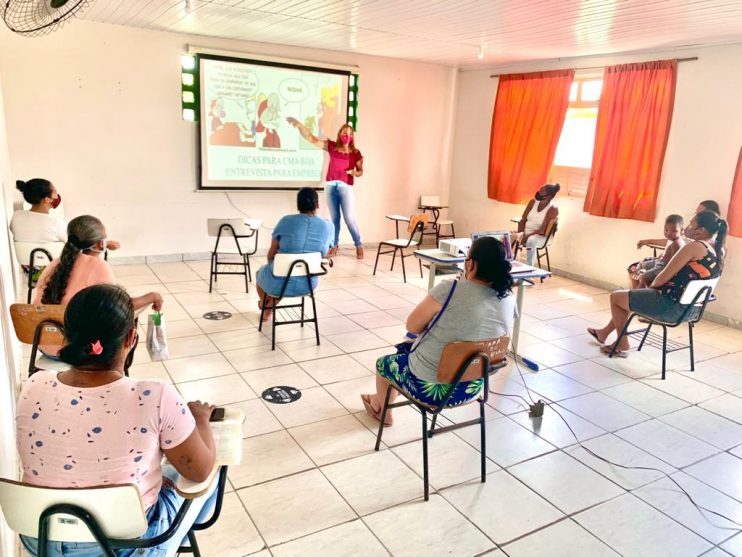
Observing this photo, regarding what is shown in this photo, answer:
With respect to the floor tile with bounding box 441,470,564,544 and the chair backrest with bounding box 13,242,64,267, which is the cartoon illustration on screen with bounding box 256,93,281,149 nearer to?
the chair backrest with bounding box 13,242,64,267

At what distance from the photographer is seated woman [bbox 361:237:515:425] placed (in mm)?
2238

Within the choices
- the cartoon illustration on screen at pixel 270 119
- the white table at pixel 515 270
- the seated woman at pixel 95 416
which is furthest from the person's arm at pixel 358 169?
the seated woman at pixel 95 416

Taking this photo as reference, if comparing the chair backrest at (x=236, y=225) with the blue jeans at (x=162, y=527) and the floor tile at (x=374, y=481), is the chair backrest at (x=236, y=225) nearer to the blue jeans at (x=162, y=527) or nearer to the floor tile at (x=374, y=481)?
the floor tile at (x=374, y=481)

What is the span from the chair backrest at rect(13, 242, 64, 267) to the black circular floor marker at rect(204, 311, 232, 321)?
3.94 feet

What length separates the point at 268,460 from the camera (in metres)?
2.52

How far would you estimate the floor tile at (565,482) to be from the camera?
235cm

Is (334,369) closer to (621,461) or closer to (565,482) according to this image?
(565,482)

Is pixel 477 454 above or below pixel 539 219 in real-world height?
below

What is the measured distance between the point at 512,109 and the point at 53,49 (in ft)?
16.7

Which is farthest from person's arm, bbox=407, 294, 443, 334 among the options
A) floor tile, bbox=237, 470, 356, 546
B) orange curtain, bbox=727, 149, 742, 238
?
orange curtain, bbox=727, 149, 742, 238

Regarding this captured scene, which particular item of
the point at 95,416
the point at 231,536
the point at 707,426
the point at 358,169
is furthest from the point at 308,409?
the point at 358,169

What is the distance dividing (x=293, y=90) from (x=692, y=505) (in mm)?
5741

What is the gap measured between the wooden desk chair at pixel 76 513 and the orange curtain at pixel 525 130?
596cm

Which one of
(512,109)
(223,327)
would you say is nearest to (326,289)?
(223,327)
